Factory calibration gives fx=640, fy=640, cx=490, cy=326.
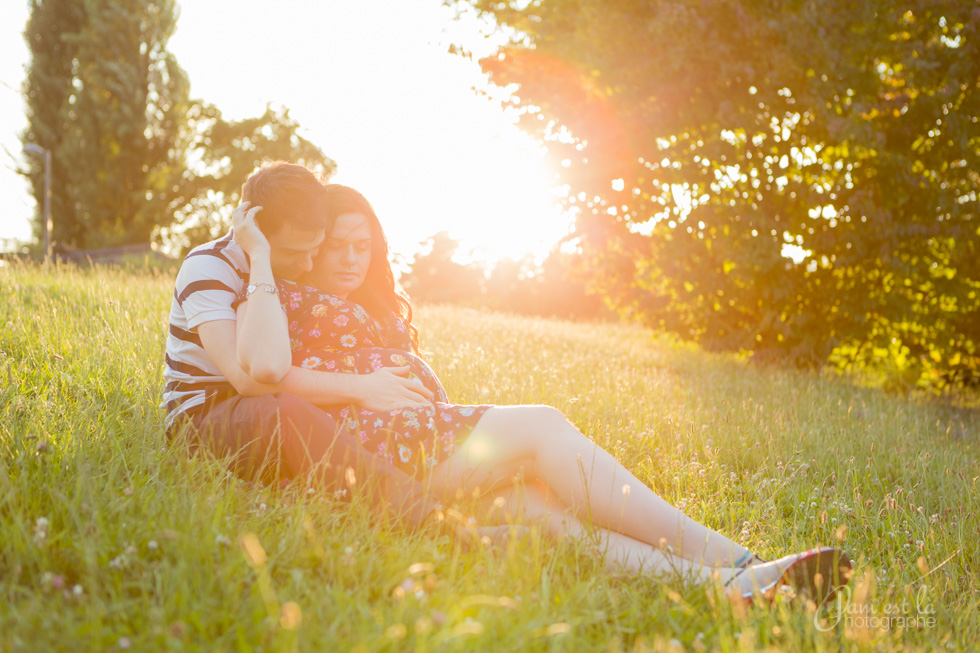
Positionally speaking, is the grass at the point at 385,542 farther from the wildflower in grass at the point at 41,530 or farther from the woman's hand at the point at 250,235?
the woman's hand at the point at 250,235

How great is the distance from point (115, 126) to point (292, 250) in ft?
97.7

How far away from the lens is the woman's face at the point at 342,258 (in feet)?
11.5

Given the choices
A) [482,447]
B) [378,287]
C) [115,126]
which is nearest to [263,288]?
[378,287]

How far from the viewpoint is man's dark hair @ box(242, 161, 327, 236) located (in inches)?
124

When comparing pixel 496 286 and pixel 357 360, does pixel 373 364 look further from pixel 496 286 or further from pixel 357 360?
pixel 496 286

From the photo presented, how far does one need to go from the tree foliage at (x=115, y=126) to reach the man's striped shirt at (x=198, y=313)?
95.2 feet

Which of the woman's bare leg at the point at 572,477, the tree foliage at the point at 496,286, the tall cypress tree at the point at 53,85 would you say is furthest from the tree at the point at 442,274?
the woman's bare leg at the point at 572,477

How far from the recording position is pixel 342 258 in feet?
11.5

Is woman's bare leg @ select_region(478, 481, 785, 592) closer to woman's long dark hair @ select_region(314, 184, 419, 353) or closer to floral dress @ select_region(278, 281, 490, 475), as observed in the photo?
floral dress @ select_region(278, 281, 490, 475)

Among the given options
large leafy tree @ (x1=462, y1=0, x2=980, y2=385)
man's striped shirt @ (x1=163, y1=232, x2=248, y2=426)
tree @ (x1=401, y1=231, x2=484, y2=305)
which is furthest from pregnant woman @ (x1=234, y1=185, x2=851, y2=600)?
tree @ (x1=401, y1=231, x2=484, y2=305)

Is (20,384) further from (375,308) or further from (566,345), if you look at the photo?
(566,345)

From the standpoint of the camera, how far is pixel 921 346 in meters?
9.32

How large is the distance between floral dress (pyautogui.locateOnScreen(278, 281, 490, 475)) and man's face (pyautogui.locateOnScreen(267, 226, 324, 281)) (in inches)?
3.8

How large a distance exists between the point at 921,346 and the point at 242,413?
9.86 metres
